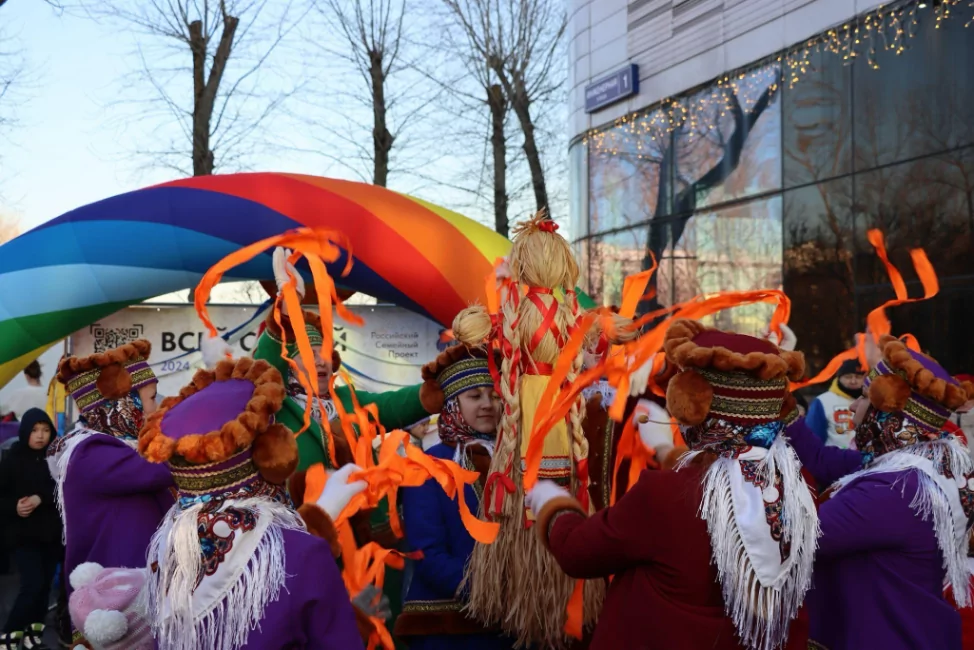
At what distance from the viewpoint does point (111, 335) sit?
7.59 m

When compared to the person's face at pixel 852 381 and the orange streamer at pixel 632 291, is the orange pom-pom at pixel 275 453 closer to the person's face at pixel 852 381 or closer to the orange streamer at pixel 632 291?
the orange streamer at pixel 632 291

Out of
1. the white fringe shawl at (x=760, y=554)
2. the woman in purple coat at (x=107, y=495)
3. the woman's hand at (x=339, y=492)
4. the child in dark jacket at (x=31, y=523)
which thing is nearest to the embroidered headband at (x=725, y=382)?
the white fringe shawl at (x=760, y=554)

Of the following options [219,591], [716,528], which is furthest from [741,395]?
[219,591]

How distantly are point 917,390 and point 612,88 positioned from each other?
29.4 ft

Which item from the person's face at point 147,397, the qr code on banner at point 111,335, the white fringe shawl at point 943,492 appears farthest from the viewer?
the qr code on banner at point 111,335

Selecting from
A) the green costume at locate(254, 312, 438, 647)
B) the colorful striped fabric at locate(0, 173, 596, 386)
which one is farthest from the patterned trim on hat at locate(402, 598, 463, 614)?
the colorful striped fabric at locate(0, 173, 596, 386)

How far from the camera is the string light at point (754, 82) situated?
7.52 metres

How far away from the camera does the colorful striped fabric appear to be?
584 cm

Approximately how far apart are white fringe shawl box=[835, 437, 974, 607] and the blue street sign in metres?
8.68

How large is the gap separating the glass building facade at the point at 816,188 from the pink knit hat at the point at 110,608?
22.4ft

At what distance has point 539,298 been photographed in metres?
2.72

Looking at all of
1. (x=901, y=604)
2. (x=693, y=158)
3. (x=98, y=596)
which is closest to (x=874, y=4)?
(x=693, y=158)

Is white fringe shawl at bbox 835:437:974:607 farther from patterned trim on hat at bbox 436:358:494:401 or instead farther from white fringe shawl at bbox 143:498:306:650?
white fringe shawl at bbox 143:498:306:650

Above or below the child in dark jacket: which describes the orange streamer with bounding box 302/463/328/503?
above
